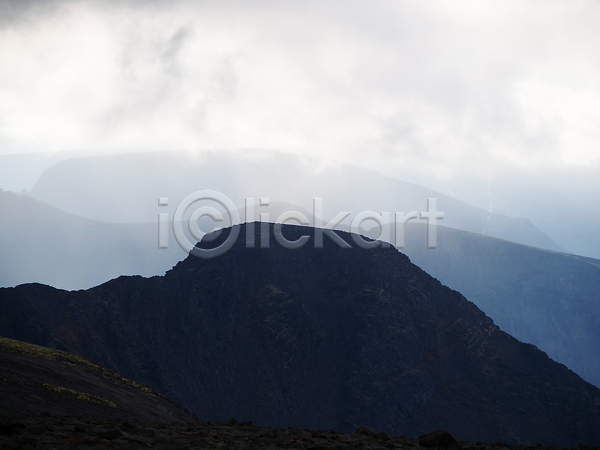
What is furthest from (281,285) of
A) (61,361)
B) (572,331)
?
(572,331)

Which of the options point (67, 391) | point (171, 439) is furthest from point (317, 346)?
point (171, 439)

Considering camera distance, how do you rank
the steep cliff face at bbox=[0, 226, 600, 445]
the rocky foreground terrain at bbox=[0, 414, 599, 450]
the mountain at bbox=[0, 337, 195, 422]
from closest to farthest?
the rocky foreground terrain at bbox=[0, 414, 599, 450]
the mountain at bbox=[0, 337, 195, 422]
the steep cliff face at bbox=[0, 226, 600, 445]

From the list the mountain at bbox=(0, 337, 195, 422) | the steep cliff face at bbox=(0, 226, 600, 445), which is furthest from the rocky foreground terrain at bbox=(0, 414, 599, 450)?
the steep cliff face at bbox=(0, 226, 600, 445)

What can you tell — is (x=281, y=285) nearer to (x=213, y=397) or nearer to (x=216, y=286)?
(x=216, y=286)

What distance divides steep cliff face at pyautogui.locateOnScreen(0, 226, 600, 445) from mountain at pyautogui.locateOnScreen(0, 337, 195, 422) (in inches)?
1027

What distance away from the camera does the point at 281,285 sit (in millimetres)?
93125

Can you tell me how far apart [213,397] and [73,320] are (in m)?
25.9

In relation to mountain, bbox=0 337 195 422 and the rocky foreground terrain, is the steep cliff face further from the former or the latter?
the rocky foreground terrain

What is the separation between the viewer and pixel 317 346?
85250mm

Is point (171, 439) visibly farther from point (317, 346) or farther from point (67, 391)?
point (317, 346)

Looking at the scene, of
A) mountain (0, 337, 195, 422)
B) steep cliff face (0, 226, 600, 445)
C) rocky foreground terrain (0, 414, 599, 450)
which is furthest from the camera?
steep cliff face (0, 226, 600, 445)

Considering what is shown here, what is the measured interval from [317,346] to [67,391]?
58.4 meters

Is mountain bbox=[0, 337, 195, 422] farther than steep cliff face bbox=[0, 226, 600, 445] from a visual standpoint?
No

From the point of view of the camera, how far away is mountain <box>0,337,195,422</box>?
26.1 meters
